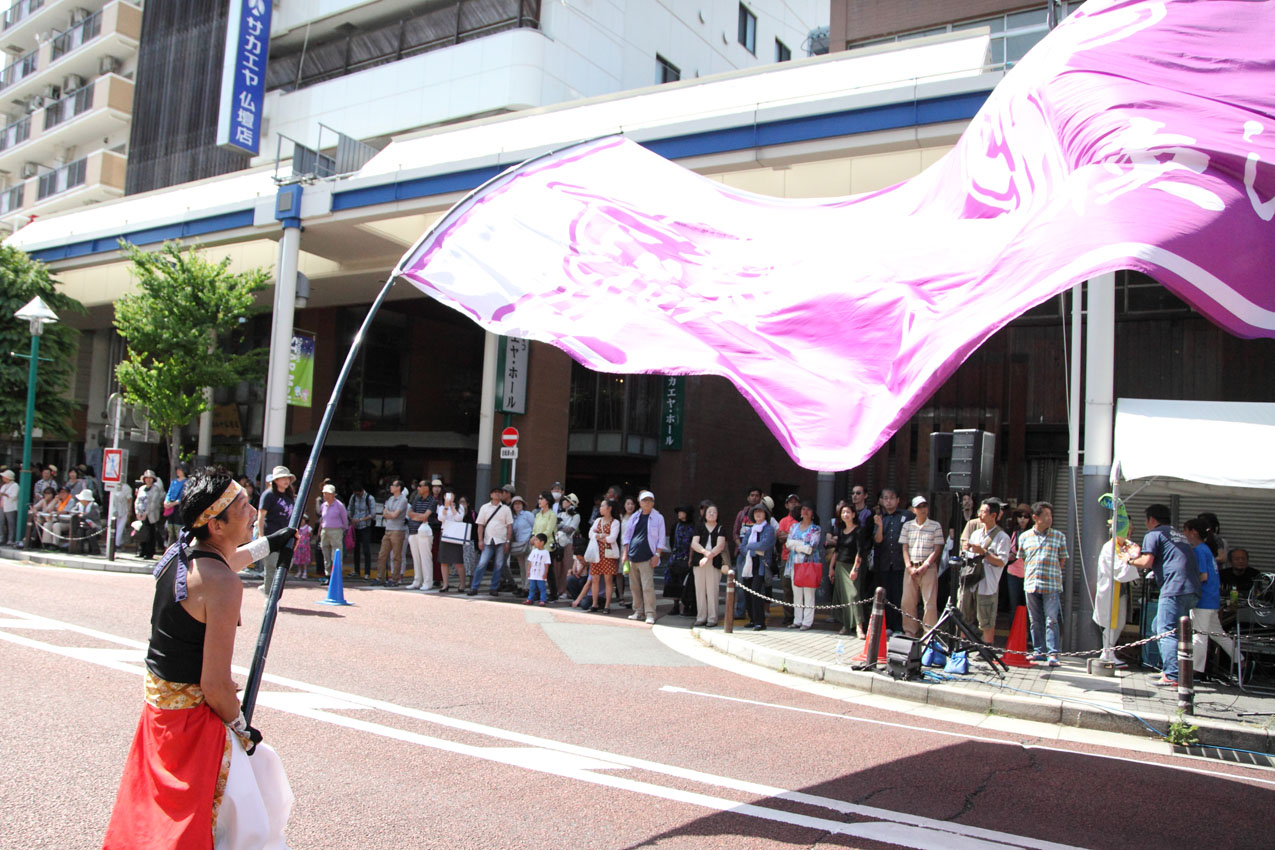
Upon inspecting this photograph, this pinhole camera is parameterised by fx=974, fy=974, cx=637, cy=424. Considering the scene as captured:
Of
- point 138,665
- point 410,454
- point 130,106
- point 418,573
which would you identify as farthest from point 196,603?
point 130,106

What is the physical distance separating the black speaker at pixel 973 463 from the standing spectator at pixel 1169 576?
69.7 inches

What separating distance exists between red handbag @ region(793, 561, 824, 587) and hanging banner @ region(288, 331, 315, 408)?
14.7 meters

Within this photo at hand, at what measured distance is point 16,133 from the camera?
48469 mm

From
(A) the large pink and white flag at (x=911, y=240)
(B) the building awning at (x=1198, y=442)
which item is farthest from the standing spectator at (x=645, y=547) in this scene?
(A) the large pink and white flag at (x=911, y=240)

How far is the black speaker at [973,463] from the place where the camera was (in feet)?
36.7

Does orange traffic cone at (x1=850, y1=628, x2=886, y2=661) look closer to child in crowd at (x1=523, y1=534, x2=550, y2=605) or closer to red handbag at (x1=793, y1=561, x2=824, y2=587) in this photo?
red handbag at (x1=793, y1=561, x2=824, y2=587)

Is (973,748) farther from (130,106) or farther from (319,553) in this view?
(130,106)

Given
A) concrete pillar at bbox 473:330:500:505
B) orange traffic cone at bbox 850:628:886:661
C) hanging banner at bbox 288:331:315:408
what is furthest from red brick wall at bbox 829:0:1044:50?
Result: orange traffic cone at bbox 850:628:886:661

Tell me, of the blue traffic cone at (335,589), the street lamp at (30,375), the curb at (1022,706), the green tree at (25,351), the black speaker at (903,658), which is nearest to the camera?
the curb at (1022,706)

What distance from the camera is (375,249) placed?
25453 millimetres

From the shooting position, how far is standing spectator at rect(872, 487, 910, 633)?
13.3 metres

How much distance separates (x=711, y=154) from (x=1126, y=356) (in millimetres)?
8755

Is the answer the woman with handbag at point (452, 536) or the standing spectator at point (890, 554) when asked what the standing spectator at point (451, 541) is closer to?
the woman with handbag at point (452, 536)

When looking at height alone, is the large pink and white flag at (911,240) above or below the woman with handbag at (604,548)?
above
